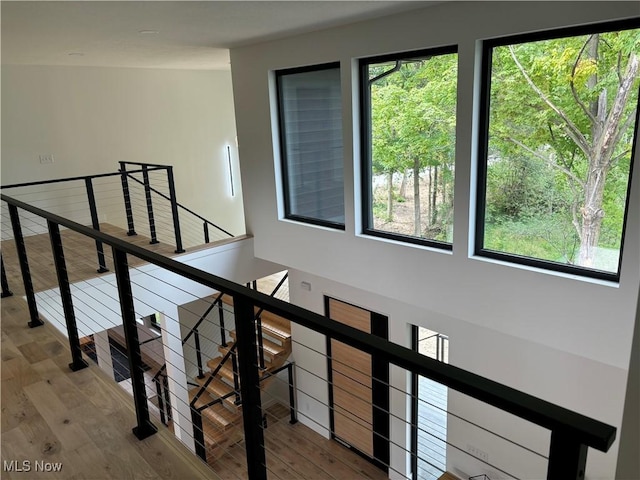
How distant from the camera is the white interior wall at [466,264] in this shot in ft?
9.96

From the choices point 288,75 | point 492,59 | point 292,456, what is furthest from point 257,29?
point 292,456

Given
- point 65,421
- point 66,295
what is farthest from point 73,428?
point 66,295

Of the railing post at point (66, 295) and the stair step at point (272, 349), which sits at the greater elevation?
the railing post at point (66, 295)

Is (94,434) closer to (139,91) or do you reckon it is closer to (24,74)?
(24,74)

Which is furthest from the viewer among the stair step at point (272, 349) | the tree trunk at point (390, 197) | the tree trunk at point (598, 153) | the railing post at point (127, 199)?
the stair step at point (272, 349)

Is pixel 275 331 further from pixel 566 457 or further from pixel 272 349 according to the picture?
pixel 566 457

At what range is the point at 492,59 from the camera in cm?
333

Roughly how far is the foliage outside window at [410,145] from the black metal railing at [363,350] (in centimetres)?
273

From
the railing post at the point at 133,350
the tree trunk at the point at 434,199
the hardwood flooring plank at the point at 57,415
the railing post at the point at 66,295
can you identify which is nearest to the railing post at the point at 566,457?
Result: the railing post at the point at 133,350

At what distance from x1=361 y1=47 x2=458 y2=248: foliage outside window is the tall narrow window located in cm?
36

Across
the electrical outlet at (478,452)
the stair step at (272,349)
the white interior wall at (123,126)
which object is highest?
the white interior wall at (123,126)

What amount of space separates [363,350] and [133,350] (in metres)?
1.27

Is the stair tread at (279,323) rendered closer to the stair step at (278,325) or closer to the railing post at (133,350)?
the stair step at (278,325)

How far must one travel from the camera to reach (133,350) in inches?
75.9
